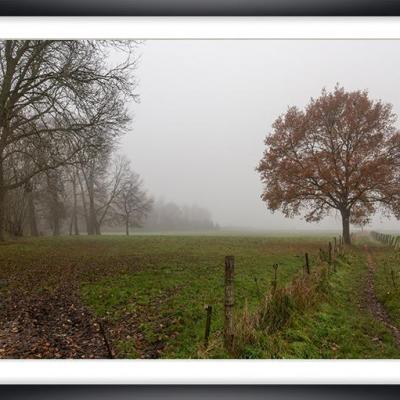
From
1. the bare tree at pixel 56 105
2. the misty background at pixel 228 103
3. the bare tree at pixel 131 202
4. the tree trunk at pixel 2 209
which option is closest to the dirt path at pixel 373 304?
the misty background at pixel 228 103

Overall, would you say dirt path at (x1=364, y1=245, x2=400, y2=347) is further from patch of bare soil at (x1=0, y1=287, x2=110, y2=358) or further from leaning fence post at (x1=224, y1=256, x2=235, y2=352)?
patch of bare soil at (x1=0, y1=287, x2=110, y2=358)

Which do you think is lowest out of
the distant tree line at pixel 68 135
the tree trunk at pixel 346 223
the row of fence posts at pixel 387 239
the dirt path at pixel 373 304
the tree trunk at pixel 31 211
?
the dirt path at pixel 373 304

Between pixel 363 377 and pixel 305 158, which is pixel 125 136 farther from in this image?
pixel 363 377

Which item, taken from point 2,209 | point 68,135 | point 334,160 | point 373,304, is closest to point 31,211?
point 2,209

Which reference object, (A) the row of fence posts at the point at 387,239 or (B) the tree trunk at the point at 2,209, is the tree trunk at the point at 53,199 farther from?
(A) the row of fence posts at the point at 387,239

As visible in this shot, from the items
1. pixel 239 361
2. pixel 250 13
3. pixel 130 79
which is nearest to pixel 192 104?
pixel 130 79

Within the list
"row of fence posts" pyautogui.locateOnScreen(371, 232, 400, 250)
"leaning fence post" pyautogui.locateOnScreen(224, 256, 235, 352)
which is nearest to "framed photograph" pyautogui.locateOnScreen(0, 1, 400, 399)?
"row of fence posts" pyautogui.locateOnScreen(371, 232, 400, 250)

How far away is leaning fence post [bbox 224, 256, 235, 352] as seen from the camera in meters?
3.63

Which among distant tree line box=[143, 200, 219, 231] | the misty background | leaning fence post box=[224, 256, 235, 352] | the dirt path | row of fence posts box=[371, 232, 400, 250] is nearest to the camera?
leaning fence post box=[224, 256, 235, 352]

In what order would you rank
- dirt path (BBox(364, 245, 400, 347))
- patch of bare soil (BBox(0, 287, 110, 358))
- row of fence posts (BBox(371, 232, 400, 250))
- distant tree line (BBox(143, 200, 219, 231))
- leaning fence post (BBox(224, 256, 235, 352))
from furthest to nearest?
distant tree line (BBox(143, 200, 219, 231))
row of fence posts (BBox(371, 232, 400, 250))
dirt path (BBox(364, 245, 400, 347))
patch of bare soil (BBox(0, 287, 110, 358))
leaning fence post (BBox(224, 256, 235, 352))

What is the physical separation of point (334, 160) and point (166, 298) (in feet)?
11.2

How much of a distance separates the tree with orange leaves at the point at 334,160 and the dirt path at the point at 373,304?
29.6 inches

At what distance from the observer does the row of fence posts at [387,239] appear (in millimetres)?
4621

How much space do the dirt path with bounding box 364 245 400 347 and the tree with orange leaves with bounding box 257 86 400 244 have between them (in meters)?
0.75
